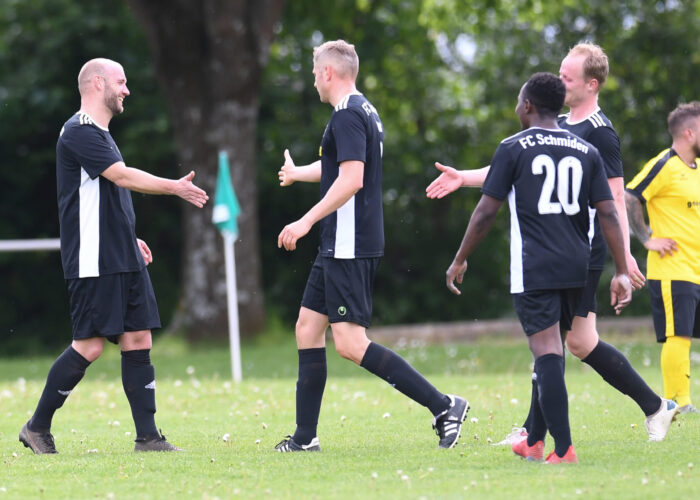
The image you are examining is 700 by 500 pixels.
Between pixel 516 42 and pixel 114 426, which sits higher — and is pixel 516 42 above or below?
above

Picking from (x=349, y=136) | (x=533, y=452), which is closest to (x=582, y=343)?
(x=533, y=452)

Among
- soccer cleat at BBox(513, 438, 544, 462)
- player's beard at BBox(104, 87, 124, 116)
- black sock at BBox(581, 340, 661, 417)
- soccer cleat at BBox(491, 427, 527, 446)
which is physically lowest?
soccer cleat at BBox(491, 427, 527, 446)

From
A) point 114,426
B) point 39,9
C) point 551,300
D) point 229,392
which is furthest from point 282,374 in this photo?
point 39,9

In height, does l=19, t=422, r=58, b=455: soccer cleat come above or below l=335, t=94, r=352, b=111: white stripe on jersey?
below

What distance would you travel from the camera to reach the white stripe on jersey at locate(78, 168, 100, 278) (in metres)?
6.56

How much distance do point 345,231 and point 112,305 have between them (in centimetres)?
147

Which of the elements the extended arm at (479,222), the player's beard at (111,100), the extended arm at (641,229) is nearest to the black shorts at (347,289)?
the extended arm at (479,222)

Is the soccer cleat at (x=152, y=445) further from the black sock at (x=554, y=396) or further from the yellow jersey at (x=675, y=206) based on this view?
the yellow jersey at (x=675, y=206)

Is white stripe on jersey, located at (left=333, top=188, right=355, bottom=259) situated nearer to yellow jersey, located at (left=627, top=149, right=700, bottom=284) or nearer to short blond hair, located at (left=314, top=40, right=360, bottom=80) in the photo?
short blond hair, located at (left=314, top=40, right=360, bottom=80)

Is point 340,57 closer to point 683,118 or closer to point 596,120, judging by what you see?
point 596,120

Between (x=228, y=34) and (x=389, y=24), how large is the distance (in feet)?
19.2

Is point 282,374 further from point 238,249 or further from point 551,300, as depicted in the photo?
point 551,300

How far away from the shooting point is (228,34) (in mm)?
16438

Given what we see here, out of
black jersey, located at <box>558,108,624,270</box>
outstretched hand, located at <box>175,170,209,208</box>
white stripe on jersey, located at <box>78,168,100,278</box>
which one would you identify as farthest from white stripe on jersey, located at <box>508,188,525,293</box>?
white stripe on jersey, located at <box>78,168,100,278</box>
